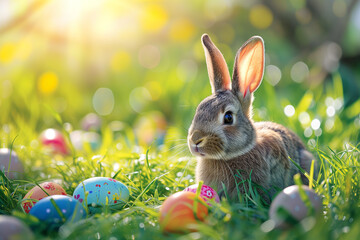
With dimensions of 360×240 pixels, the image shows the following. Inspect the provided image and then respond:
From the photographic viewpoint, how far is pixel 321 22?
21.2 ft

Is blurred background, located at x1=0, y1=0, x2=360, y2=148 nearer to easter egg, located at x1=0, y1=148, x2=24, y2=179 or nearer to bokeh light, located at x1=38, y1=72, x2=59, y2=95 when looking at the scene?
bokeh light, located at x1=38, y1=72, x2=59, y2=95

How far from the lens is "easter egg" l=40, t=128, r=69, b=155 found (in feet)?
12.8

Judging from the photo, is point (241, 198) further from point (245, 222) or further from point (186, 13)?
point (186, 13)

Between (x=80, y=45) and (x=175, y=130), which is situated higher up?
(x=80, y=45)

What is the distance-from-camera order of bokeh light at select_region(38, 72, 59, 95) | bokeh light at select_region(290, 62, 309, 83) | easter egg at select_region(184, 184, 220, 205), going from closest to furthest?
1. easter egg at select_region(184, 184, 220, 205)
2. bokeh light at select_region(38, 72, 59, 95)
3. bokeh light at select_region(290, 62, 309, 83)

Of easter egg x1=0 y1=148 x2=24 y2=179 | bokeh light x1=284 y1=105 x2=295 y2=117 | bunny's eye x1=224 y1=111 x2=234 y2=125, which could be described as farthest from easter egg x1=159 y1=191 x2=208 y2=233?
bokeh light x1=284 y1=105 x2=295 y2=117

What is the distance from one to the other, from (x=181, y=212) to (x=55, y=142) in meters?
2.37

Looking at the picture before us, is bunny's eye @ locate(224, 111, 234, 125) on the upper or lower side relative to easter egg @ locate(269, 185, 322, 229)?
upper

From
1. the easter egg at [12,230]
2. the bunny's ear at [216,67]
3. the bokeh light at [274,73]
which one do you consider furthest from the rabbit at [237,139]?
the bokeh light at [274,73]

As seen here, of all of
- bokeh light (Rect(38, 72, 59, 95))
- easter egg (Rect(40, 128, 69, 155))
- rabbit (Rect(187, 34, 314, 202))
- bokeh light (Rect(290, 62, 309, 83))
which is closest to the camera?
rabbit (Rect(187, 34, 314, 202))

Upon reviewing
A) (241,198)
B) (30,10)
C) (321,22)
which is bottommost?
(241,198)

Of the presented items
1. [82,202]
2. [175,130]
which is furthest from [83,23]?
[82,202]

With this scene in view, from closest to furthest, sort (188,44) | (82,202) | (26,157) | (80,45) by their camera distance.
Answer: (82,202) → (26,157) → (80,45) → (188,44)

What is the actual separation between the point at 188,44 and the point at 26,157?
449 cm
